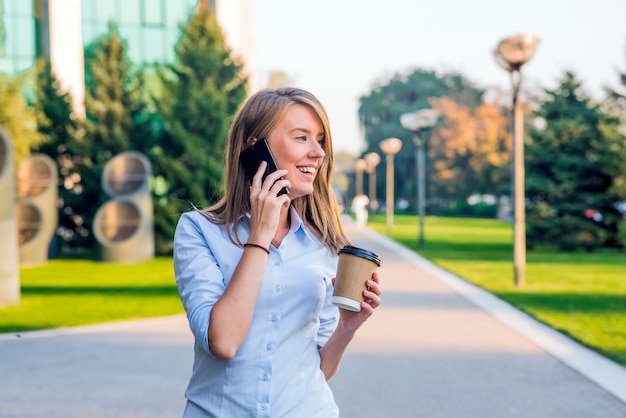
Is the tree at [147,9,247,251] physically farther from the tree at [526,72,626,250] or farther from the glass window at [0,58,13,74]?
the glass window at [0,58,13,74]

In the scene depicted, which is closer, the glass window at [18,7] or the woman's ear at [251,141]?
the woman's ear at [251,141]

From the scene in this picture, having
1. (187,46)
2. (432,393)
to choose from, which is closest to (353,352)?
(432,393)

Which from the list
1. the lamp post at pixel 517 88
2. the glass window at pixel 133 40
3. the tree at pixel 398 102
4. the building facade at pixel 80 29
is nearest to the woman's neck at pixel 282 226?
the lamp post at pixel 517 88

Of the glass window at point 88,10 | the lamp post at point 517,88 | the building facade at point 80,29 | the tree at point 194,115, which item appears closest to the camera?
the lamp post at point 517,88

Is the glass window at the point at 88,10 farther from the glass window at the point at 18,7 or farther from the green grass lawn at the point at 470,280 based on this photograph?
the green grass lawn at the point at 470,280

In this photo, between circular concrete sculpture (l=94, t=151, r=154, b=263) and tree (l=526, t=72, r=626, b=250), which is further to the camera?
tree (l=526, t=72, r=626, b=250)

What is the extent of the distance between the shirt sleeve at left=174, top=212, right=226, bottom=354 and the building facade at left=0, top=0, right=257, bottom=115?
27279mm

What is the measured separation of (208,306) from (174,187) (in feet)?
67.9

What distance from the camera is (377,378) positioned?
6809mm

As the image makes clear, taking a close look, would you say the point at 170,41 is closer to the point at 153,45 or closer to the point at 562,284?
the point at 153,45

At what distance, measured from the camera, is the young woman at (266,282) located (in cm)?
208

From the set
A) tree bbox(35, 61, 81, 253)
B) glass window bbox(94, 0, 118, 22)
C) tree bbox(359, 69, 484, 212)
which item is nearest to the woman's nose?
tree bbox(35, 61, 81, 253)

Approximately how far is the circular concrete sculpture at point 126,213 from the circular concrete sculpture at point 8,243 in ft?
26.9

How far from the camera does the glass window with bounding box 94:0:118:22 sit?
3238 cm
